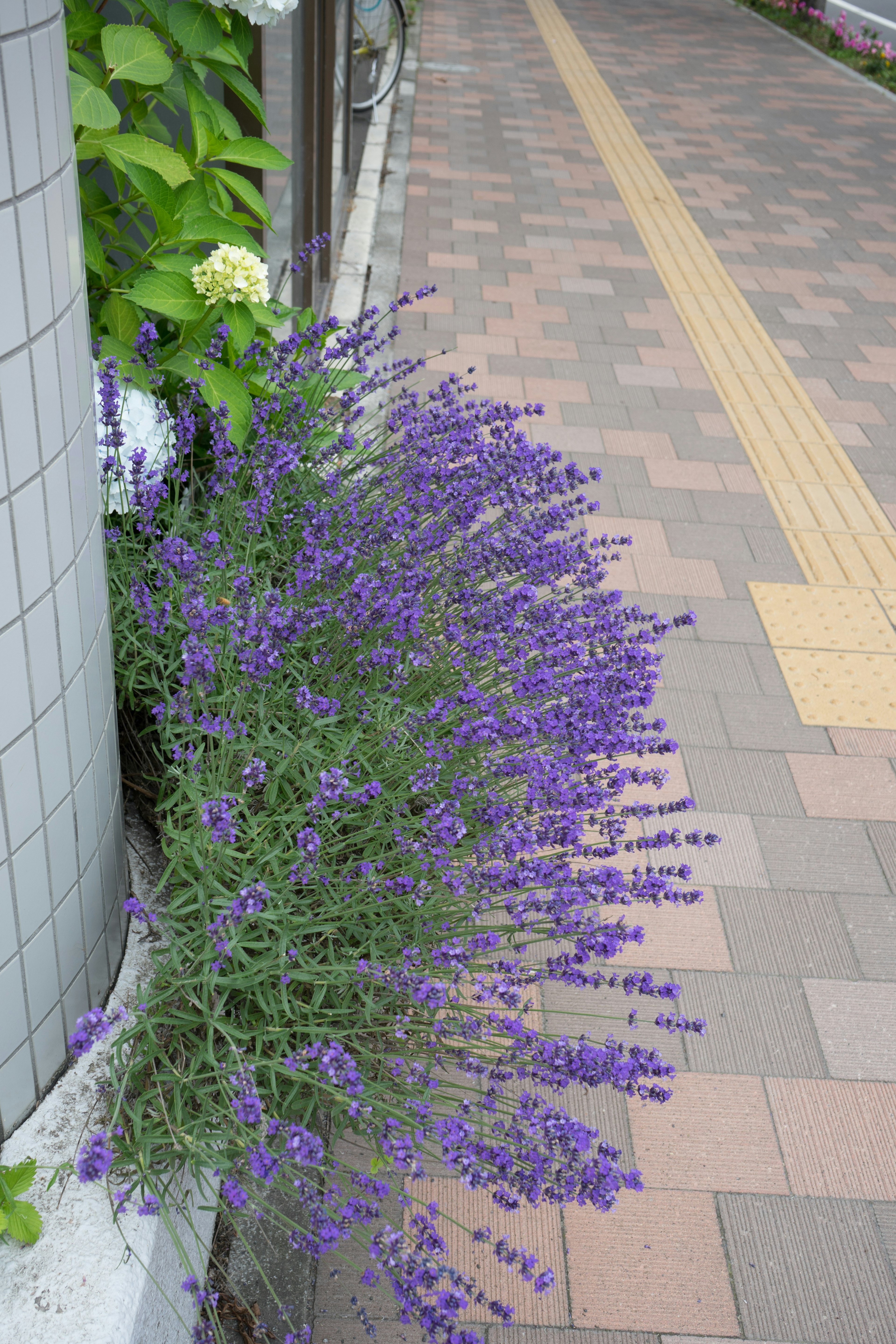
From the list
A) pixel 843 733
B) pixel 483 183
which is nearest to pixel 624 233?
pixel 483 183

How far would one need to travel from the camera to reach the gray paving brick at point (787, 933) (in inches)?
115

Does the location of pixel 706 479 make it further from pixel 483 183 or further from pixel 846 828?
pixel 483 183

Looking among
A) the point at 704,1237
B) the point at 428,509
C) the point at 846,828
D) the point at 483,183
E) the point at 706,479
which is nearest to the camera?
the point at 704,1237

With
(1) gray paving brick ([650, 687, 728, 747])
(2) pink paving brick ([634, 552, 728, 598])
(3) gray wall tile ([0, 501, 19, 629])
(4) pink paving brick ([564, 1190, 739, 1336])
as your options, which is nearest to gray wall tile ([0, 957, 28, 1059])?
(3) gray wall tile ([0, 501, 19, 629])

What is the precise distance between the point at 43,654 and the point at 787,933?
2.18m

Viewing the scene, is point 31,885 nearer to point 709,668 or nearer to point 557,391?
point 709,668

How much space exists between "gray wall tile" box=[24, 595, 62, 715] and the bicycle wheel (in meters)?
7.26

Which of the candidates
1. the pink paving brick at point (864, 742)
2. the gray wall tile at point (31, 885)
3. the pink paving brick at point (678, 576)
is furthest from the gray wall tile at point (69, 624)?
the pink paving brick at point (678, 576)

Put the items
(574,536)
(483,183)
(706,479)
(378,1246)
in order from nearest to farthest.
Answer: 1. (378,1246)
2. (574,536)
3. (706,479)
4. (483,183)

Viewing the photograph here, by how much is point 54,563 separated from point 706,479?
13.2ft

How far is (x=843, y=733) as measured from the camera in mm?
3756

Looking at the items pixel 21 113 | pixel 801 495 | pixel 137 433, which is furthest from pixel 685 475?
pixel 21 113

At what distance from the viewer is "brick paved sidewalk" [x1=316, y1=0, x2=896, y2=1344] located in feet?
7.41

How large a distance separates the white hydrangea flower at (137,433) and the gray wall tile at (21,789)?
1.13 m
